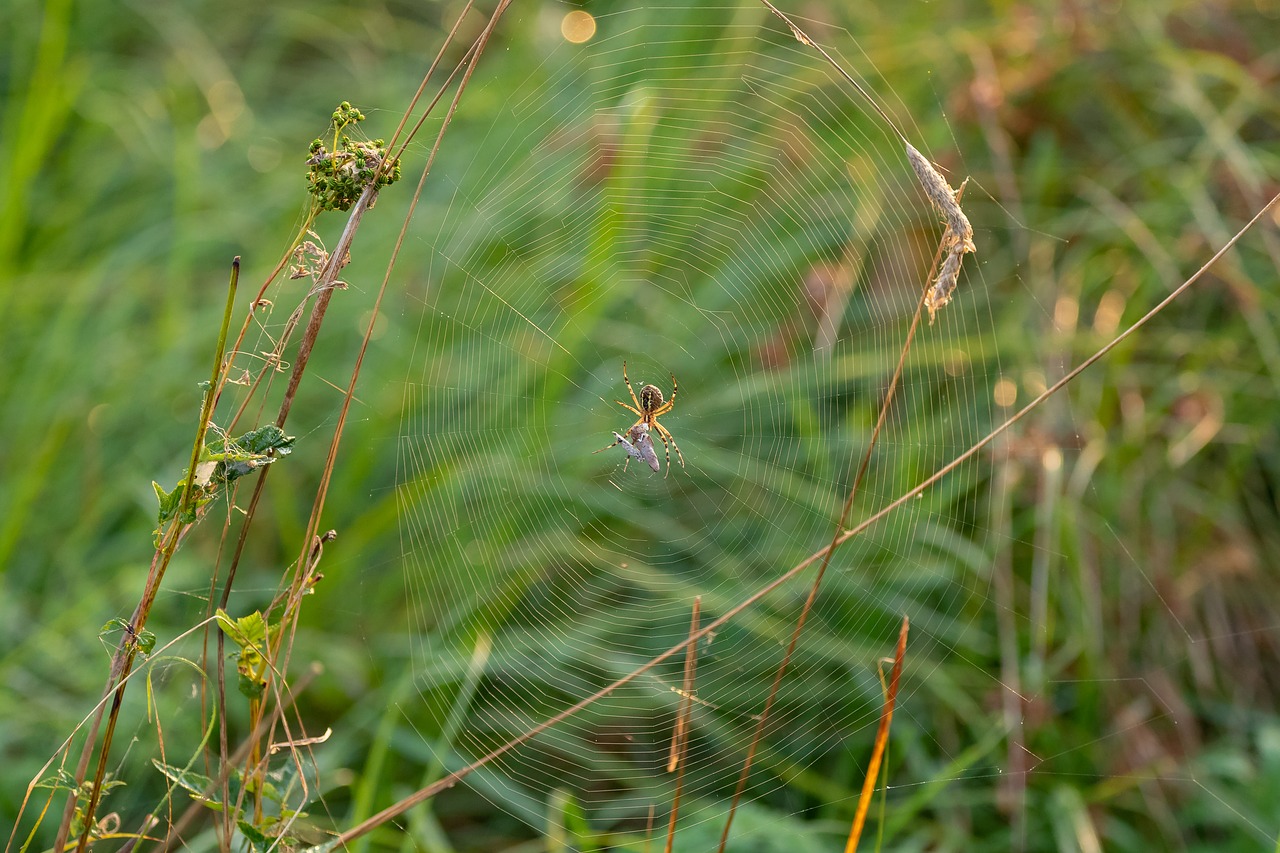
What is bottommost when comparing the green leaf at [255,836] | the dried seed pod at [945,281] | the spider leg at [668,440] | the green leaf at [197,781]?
the spider leg at [668,440]

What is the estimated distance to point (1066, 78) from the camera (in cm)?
434

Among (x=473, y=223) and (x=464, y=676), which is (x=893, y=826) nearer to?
(x=464, y=676)

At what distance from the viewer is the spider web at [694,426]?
288cm

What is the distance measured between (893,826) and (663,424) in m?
1.76

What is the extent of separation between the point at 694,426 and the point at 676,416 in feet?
0.33

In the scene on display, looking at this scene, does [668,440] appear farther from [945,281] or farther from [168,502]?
[168,502]

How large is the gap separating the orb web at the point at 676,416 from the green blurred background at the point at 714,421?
2 cm

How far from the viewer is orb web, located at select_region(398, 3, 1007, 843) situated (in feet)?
9.57

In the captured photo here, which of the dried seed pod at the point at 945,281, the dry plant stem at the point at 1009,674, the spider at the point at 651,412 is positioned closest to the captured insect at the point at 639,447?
the spider at the point at 651,412

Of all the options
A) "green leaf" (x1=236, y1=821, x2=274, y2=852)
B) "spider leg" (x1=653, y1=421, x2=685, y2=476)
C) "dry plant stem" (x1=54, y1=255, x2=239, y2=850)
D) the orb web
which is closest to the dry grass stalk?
"dry plant stem" (x1=54, y1=255, x2=239, y2=850)

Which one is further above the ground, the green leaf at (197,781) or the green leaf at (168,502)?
the green leaf at (168,502)

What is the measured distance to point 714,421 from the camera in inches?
145

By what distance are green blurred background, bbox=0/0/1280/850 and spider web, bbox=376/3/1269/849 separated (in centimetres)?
2

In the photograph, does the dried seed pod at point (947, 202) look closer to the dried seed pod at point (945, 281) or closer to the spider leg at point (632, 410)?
the dried seed pod at point (945, 281)
